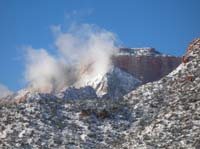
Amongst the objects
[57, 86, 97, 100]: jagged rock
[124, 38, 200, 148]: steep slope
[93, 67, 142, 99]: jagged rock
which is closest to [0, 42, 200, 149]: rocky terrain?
[124, 38, 200, 148]: steep slope

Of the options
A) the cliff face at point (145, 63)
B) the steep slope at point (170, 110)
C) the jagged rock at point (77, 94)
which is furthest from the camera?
the cliff face at point (145, 63)

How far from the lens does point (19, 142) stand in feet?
175

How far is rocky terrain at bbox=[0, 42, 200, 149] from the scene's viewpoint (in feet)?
175

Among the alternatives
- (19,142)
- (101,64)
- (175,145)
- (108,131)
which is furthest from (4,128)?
(101,64)

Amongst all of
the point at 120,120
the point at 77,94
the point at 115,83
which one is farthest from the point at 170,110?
the point at 115,83

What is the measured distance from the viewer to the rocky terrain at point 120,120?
175 feet

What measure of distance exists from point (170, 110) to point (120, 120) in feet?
17.5

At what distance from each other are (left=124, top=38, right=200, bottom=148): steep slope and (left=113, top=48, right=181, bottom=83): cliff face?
310ft

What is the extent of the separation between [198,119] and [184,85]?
8368mm

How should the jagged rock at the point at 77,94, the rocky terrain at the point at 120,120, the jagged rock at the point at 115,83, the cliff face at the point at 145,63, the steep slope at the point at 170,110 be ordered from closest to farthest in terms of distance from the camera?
the steep slope at the point at 170,110 < the rocky terrain at the point at 120,120 < the jagged rock at the point at 77,94 < the jagged rock at the point at 115,83 < the cliff face at the point at 145,63

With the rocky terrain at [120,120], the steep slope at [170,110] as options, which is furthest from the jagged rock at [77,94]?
the rocky terrain at [120,120]

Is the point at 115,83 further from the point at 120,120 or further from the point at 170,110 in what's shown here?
the point at 170,110

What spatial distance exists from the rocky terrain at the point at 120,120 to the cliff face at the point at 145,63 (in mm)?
97431

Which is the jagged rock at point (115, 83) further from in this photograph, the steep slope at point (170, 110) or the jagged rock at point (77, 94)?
the steep slope at point (170, 110)
